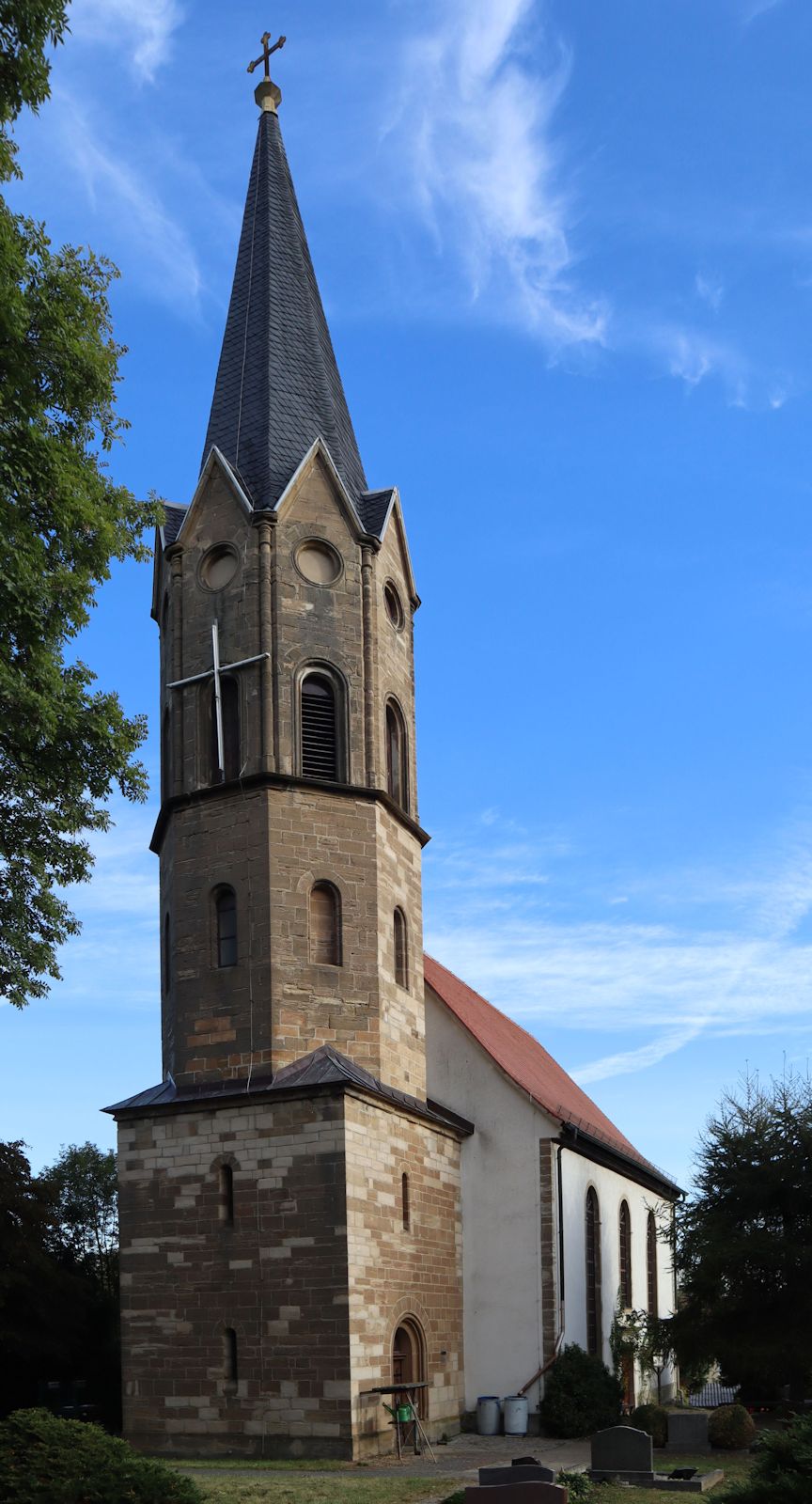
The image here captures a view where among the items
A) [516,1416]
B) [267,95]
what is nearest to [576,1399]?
[516,1416]

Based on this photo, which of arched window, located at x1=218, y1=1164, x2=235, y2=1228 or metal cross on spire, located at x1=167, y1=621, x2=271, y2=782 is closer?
arched window, located at x1=218, y1=1164, x2=235, y2=1228

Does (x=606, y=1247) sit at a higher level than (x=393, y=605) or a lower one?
lower

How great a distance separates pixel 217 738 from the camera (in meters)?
27.4

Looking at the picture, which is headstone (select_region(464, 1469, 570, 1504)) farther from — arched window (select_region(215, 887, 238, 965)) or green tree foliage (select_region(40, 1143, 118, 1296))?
green tree foliage (select_region(40, 1143, 118, 1296))

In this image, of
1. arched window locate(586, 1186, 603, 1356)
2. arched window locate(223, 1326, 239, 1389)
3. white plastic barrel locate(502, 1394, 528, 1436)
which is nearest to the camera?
arched window locate(223, 1326, 239, 1389)

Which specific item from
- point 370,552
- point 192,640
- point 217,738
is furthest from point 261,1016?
point 370,552

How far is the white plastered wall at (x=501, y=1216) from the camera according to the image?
29.3 metres

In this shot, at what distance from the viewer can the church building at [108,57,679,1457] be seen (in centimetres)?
2380

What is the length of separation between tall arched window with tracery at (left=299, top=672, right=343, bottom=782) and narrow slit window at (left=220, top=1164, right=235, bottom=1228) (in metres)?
6.71

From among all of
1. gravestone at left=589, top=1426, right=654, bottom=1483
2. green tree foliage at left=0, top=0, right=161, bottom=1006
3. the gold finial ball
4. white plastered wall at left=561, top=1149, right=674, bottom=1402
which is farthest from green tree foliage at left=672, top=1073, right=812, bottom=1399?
the gold finial ball

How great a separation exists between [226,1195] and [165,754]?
8297 millimetres

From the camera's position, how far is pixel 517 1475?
16.6m

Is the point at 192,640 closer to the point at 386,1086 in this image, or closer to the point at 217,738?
the point at 217,738

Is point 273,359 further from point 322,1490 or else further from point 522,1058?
point 322,1490
